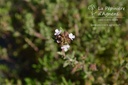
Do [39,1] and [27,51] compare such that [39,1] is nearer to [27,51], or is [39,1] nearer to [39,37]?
[39,37]

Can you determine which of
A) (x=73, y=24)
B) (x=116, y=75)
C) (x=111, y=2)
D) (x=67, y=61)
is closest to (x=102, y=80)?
(x=116, y=75)

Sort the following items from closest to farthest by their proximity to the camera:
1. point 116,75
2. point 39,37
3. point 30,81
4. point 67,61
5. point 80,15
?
point 67,61
point 116,75
point 30,81
point 39,37
point 80,15

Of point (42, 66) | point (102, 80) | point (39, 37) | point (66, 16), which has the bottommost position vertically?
point (102, 80)

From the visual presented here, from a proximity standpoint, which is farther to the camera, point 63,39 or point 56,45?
point 56,45

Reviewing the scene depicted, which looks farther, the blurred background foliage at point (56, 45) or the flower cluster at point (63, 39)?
the blurred background foliage at point (56, 45)

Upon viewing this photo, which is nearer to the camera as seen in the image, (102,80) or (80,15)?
(102,80)

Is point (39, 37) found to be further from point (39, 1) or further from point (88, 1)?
point (88, 1)

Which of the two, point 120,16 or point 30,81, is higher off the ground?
point 120,16

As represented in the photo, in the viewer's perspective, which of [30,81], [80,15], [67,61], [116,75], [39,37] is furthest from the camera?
[80,15]
